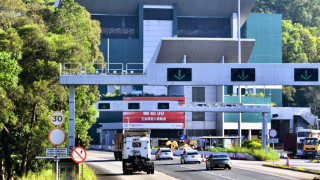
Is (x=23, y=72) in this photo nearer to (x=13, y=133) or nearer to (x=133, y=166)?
(x=13, y=133)

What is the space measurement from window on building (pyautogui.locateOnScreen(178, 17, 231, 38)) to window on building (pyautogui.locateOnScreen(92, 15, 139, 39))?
9774mm

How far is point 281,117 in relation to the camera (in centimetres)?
12350

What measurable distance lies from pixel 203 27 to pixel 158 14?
34.7 ft

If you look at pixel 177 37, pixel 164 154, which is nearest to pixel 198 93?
pixel 177 37

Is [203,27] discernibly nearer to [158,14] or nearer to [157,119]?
[158,14]

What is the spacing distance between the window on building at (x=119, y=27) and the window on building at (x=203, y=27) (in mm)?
9774

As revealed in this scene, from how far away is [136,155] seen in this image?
4119 cm

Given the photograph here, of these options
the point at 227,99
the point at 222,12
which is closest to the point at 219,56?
the point at 227,99

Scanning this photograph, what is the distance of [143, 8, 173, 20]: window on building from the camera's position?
401 ft

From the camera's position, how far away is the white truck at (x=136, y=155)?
134 ft

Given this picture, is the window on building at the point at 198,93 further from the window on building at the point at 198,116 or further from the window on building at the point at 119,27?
the window on building at the point at 119,27

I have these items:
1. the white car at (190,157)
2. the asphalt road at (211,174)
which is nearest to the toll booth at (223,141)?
the white car at (190,157)

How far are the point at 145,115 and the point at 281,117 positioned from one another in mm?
33896

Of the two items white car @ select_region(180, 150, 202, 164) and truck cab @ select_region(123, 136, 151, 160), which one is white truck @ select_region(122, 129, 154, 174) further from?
white car @ select_region(180, 150, 202, 164)
